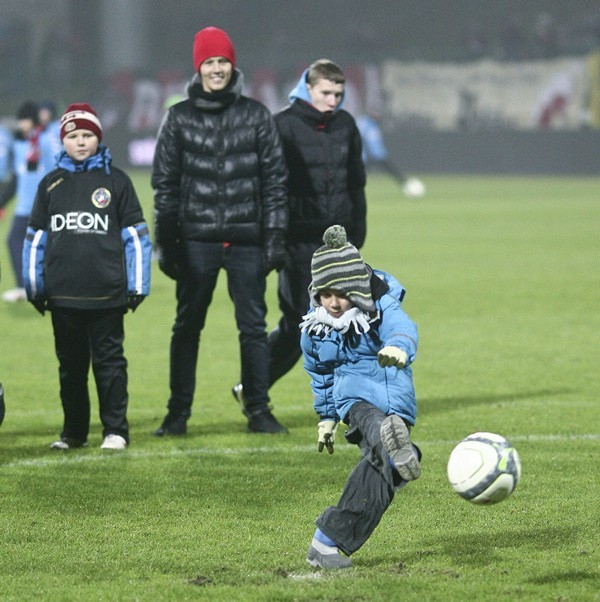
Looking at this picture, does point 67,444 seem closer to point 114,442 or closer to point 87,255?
point 114,442

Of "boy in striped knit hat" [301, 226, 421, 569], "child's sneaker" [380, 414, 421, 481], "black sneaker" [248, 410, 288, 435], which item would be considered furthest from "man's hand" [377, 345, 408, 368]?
"black sneaker" [248, 410, 288, 435]

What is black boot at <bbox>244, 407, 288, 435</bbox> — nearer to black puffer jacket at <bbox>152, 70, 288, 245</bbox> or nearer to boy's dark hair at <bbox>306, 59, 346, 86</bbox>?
black puffer jacket at <bbox>152, 70, 288, 245</bbox>

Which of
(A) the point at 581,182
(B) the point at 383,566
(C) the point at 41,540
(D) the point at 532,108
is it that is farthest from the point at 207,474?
(D) the point at 532,108

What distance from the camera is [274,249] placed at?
27.4ft

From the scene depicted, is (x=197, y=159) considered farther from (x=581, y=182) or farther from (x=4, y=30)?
(x=4, y=30)

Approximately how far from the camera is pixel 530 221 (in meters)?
25.9

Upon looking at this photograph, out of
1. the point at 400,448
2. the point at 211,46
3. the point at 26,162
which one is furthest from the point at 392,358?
the point at 26,162

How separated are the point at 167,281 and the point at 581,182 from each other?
2269 centimetres

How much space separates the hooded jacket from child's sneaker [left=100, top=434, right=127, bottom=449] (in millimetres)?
1603

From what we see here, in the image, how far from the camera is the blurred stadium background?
43219 millimetres

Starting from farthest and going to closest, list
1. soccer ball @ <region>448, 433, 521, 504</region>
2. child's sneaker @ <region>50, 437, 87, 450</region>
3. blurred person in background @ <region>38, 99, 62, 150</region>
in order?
blurred person in background @ <region>38, 99, 62, 150</region>, child's sneaker @ <region>50, 437, 87, 450</region>, soccer ball @ <region>448, 433, 521, 504</region>

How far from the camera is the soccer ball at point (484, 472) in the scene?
5.40 metres

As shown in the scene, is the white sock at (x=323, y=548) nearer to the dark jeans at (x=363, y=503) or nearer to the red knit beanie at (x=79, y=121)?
the dark jeans at (x=363, y=503)

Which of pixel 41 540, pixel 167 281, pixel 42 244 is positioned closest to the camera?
pixel 41 540
